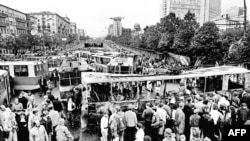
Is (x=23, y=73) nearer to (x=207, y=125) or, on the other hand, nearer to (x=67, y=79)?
(x=67, y=79)

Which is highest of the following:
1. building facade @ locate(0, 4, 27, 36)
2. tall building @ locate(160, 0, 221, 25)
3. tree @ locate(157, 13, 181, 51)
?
tall building @ locate(160, 0, 221, 25)

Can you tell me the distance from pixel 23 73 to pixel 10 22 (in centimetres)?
7546

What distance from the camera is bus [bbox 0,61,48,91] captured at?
59.9ft

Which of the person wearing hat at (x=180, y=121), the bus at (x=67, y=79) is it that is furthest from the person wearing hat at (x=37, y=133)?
the bus at (x=67, y=79)

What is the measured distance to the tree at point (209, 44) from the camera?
25234 millimetres

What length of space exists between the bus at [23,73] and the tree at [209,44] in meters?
17.8

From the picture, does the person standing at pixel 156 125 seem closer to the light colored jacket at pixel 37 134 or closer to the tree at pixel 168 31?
the light colored jacket at pixel 37 134

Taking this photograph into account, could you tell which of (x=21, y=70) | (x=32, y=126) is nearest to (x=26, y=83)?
(x=21, y=70)

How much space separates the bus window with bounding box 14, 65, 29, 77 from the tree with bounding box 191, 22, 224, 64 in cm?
1843

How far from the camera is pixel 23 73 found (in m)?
18.6

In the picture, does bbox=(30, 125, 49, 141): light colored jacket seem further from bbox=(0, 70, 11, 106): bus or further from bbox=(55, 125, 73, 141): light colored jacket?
bbox=(0, 70, 11, 106): bus

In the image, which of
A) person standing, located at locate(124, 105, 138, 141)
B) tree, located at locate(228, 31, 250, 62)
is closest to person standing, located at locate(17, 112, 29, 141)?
person standing, located at locate(124, 105, 138, 141)

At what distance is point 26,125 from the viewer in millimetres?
8438

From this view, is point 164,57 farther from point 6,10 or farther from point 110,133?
point 6,10
